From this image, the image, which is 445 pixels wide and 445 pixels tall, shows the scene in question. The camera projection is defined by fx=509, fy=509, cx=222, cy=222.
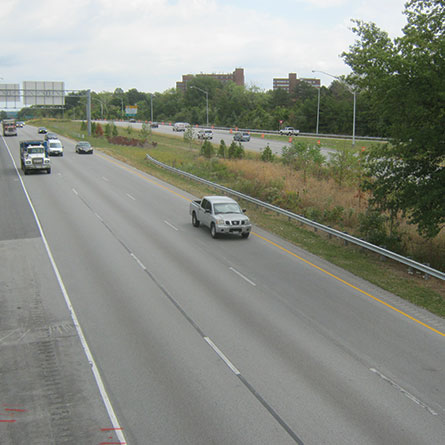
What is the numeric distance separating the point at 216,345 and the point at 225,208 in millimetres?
11600

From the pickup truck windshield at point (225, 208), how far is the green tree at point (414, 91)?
7.01 metres

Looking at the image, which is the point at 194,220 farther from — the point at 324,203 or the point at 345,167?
the point at 345,167

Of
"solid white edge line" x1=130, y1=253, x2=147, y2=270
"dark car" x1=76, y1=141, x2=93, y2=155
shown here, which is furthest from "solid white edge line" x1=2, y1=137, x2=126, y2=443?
"dark car" x1=76, y1=141, x2=93, y2=155

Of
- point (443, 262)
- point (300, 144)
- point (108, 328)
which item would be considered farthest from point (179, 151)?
point (108, 328)

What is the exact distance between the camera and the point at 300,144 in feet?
140

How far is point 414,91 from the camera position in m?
16.0

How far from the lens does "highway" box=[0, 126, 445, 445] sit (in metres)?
8.17

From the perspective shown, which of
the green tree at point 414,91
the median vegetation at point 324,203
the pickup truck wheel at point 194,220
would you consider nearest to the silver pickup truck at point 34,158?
the median vegetation at point 324,203

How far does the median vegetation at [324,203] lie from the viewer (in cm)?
1736

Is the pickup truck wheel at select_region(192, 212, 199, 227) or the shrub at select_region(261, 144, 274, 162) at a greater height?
the shrub at select_region(261, 144, 274, 162)

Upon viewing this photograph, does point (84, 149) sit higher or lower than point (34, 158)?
higher

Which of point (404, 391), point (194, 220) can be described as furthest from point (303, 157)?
point (404, 391)

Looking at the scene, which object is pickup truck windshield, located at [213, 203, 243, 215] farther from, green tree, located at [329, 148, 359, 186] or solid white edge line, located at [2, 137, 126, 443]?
green tree, located at [329, 148, 359, 186]

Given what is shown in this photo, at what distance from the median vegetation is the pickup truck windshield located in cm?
234
